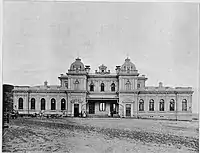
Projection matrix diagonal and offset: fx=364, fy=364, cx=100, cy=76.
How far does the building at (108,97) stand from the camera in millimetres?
3170

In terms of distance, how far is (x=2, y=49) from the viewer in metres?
3.05

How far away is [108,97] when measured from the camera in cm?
321

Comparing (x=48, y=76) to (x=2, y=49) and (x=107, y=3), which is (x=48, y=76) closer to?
(x=2, y=49)

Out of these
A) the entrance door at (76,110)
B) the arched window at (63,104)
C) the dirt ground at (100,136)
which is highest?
the arched window at (63,104)

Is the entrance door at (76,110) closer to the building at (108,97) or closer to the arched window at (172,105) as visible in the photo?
the building at (108,97)

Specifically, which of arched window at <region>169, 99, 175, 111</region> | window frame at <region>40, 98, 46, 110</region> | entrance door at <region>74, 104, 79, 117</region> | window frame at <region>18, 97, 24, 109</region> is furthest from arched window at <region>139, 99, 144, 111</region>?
window frame at <region>18, 97, 24, 109</region>

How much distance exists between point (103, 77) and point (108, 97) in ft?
0.60

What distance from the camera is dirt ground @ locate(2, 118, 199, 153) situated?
3.09 meters

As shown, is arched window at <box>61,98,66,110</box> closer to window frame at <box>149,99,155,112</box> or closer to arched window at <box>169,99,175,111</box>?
window frame at <box>149,99,155,112</box>

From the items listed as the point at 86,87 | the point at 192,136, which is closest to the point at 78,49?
the point at 86,87

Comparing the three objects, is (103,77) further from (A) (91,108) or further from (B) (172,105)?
(B) (172,105)

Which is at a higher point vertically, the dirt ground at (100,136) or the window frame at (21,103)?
the window frame at (21,103)

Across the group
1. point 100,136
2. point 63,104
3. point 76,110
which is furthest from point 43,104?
point 100,136

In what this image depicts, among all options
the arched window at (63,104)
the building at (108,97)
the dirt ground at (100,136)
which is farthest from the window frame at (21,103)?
the arched window at (63,104)
